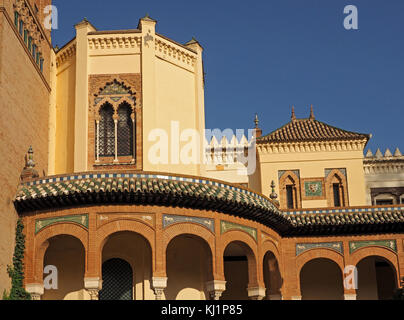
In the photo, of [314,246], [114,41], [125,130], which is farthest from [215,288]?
[114,41]

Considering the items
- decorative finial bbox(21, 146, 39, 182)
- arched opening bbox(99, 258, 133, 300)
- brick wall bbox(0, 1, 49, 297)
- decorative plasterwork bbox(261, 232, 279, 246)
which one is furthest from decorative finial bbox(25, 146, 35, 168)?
decorative plasterwork bbox(261, 232, 279, 246)

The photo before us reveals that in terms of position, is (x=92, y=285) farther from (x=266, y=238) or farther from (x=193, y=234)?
(x=266, y=238)

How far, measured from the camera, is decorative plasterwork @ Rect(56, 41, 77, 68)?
1028 inches

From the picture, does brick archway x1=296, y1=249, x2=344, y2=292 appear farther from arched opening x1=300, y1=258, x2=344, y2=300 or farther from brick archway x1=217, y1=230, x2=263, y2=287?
brick archway x1=217, y1=230, x2=263, y2=287

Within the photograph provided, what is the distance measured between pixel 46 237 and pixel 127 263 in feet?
9.95

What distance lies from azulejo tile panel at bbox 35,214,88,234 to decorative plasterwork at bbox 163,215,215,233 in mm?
2260

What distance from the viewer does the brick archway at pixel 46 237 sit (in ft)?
65.3

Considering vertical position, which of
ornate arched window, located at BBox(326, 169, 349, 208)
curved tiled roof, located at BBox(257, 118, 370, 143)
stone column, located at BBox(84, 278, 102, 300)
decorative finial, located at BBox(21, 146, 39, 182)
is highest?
curved tiled roof, located at BBox(257, 118, 370, 143)

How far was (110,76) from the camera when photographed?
25.5 m

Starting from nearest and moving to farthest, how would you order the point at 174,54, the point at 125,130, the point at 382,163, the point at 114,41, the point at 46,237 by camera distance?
the point at 46,237, the point at 125,130, the point at 114,41, the point at 174,54, the point at 382,163

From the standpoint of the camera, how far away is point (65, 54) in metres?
26.4

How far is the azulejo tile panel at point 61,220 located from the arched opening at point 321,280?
997 cm
